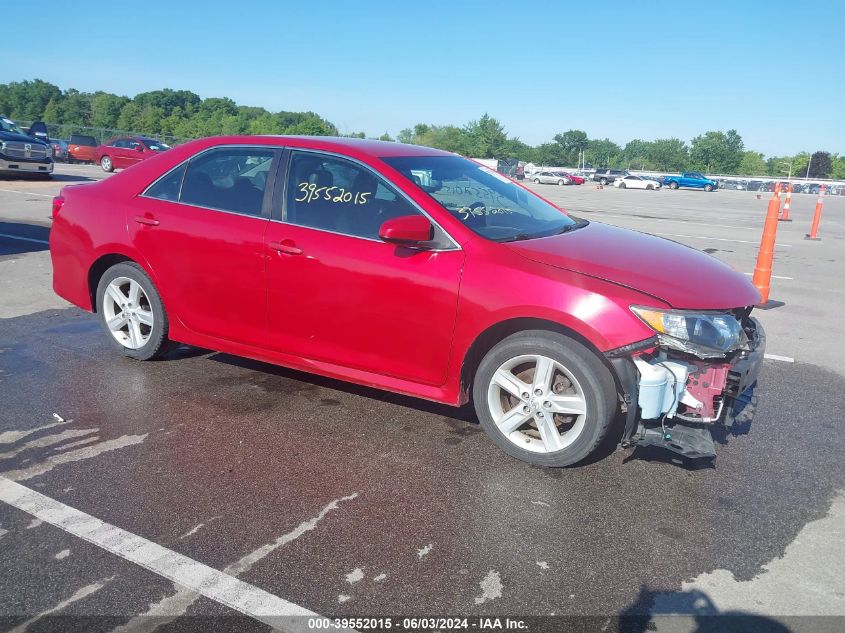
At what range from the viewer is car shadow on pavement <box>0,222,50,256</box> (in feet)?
32.9

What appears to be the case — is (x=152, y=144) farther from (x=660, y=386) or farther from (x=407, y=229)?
(x=660, y=386)

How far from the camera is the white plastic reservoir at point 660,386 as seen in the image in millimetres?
3529

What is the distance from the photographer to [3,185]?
20047mm

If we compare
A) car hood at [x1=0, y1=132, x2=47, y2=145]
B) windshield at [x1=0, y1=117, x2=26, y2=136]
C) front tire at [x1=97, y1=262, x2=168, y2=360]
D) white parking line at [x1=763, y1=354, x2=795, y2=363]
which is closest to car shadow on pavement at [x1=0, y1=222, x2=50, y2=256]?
front tire at [x1=97, y1=262, x2=168, y2=360]

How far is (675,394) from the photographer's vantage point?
11.8ft

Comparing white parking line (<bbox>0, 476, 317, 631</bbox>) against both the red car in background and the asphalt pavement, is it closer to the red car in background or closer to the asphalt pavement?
the asphalt pavement

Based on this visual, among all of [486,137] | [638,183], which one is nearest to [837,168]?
[486,137]

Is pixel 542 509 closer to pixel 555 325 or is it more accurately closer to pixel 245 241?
pixel 555 325

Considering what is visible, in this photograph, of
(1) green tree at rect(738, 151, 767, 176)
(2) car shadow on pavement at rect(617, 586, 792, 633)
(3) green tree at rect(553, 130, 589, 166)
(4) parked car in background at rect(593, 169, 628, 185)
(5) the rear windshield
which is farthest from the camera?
(3) green tree at rect(553, 130, 589, 166)

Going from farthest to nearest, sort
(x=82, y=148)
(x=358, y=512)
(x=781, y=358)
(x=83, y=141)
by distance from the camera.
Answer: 1. (x=83, y=141)
2. (x=82, y=148)
3. (x=781, y=358)
4. (x=358, y=512)

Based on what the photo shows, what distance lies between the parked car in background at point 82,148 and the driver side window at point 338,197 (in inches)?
1405

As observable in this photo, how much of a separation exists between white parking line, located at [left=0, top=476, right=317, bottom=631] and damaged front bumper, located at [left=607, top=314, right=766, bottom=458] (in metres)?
1.85

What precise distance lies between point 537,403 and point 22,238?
9.86m

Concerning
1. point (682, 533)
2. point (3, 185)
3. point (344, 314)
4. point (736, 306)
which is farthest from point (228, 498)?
point (3, 185)
